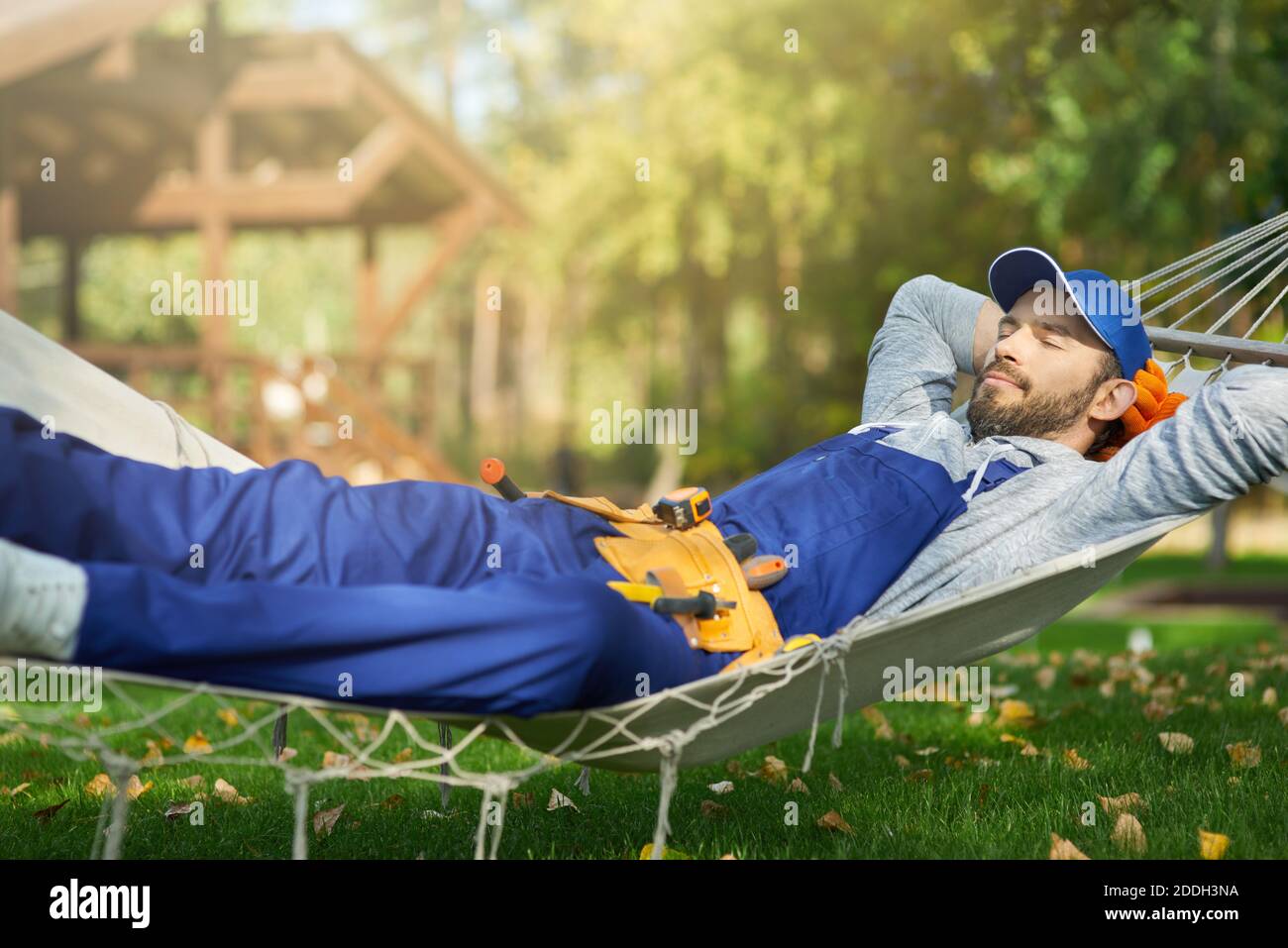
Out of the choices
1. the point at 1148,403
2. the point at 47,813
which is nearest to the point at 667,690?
the point at 1148,403

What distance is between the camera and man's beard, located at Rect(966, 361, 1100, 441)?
2.61 metres

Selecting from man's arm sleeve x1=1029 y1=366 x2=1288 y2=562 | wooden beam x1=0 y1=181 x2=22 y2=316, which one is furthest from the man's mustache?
wooden beam x1=0 y1=181 x2=22 y2=316

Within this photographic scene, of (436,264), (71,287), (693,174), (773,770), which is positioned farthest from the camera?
(693,174)

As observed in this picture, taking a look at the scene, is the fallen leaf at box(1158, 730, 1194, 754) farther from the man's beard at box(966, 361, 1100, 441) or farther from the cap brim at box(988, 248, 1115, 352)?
the cap brim at box(988, 248, 1115, 352)

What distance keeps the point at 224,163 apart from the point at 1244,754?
30.1 ft

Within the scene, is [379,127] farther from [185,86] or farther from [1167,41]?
[1167,41]

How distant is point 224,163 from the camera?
403 inches

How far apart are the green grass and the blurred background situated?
234 centimetres

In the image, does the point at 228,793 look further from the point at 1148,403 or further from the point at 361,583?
the point at 1148,403

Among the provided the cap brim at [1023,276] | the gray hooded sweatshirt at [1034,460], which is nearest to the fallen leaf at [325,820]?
the gray hooded sweatshirt at [1034,460]

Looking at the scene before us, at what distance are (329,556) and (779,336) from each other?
15586 millimetres

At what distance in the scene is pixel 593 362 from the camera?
101ft

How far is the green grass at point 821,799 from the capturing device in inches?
94.3

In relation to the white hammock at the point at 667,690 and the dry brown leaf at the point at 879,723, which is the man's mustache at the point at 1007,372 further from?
the dry brown leaf at the point at 879,723
